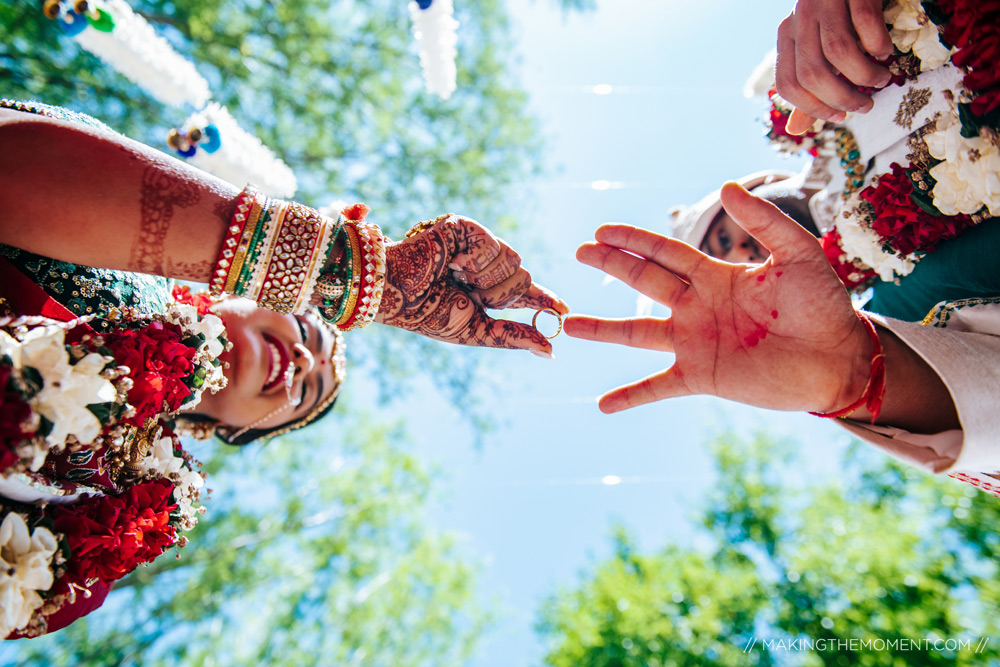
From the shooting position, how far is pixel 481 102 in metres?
8.06

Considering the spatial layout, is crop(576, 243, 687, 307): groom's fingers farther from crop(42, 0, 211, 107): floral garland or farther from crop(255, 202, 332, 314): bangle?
crop(42, 0, 211, 107): floral garland

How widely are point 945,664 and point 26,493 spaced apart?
8.92 m

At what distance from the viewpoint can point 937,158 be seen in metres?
1.85

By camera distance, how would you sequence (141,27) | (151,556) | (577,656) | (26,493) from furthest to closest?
(577,656), (141,27), (151,556), (26,493)

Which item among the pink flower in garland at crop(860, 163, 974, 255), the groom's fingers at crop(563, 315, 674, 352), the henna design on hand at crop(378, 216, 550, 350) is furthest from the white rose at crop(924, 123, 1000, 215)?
the henna design on hand at crop(378, 216, 550, 350)

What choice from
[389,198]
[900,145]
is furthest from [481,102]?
[900,145]

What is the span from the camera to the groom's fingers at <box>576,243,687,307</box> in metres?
1.94

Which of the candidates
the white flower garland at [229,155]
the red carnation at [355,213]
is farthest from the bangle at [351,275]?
the white flower garland at [229,155]

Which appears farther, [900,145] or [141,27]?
[141,27]

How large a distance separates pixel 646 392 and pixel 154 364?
1843 mm

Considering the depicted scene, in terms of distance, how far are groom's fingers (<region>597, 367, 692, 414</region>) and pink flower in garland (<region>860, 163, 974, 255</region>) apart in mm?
1244

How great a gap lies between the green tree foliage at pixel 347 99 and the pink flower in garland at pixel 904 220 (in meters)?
6.63

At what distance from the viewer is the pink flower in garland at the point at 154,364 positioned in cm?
158

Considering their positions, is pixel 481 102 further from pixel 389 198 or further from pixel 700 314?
pixel 700 314
